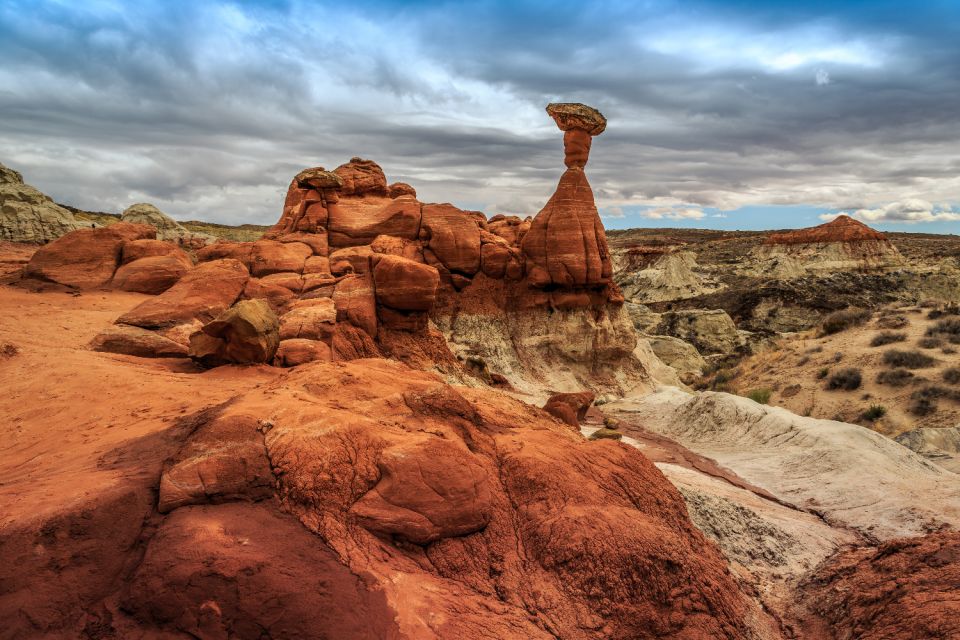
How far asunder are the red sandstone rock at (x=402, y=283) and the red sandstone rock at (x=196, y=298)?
12.0ft

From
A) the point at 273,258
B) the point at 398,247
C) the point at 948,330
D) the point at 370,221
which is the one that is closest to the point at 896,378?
the point at 948,330

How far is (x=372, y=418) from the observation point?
21.0ft

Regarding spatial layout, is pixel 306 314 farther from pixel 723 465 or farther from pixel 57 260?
pixel 723 465

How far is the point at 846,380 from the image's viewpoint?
21703mm

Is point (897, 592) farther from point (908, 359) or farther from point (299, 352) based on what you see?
point (908, 359)

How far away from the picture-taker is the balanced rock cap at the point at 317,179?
71.1 ft

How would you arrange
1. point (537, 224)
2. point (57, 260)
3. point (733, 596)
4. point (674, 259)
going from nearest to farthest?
point (733, 596) < point (57, 260) < point (537, 224) < point (674, 259)

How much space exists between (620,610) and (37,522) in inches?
191

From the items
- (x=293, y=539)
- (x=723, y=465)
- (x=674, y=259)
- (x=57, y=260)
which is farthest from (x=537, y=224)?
(x=674, y=259)

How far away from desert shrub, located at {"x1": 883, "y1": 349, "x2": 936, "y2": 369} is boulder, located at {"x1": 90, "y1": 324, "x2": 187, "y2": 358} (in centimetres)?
2501

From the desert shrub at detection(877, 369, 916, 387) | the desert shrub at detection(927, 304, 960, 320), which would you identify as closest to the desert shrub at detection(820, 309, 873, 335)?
the desert shrub at detection(927, 304, 960, 320)

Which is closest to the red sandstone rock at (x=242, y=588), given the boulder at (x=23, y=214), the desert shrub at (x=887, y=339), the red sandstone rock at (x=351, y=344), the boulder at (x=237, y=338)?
the boulder at (x=237, y=338)

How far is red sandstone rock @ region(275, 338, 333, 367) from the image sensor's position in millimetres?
10508

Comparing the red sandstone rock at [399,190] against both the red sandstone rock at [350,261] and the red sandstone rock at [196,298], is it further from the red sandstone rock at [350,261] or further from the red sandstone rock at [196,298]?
the red sandstone rock at [196,298]
